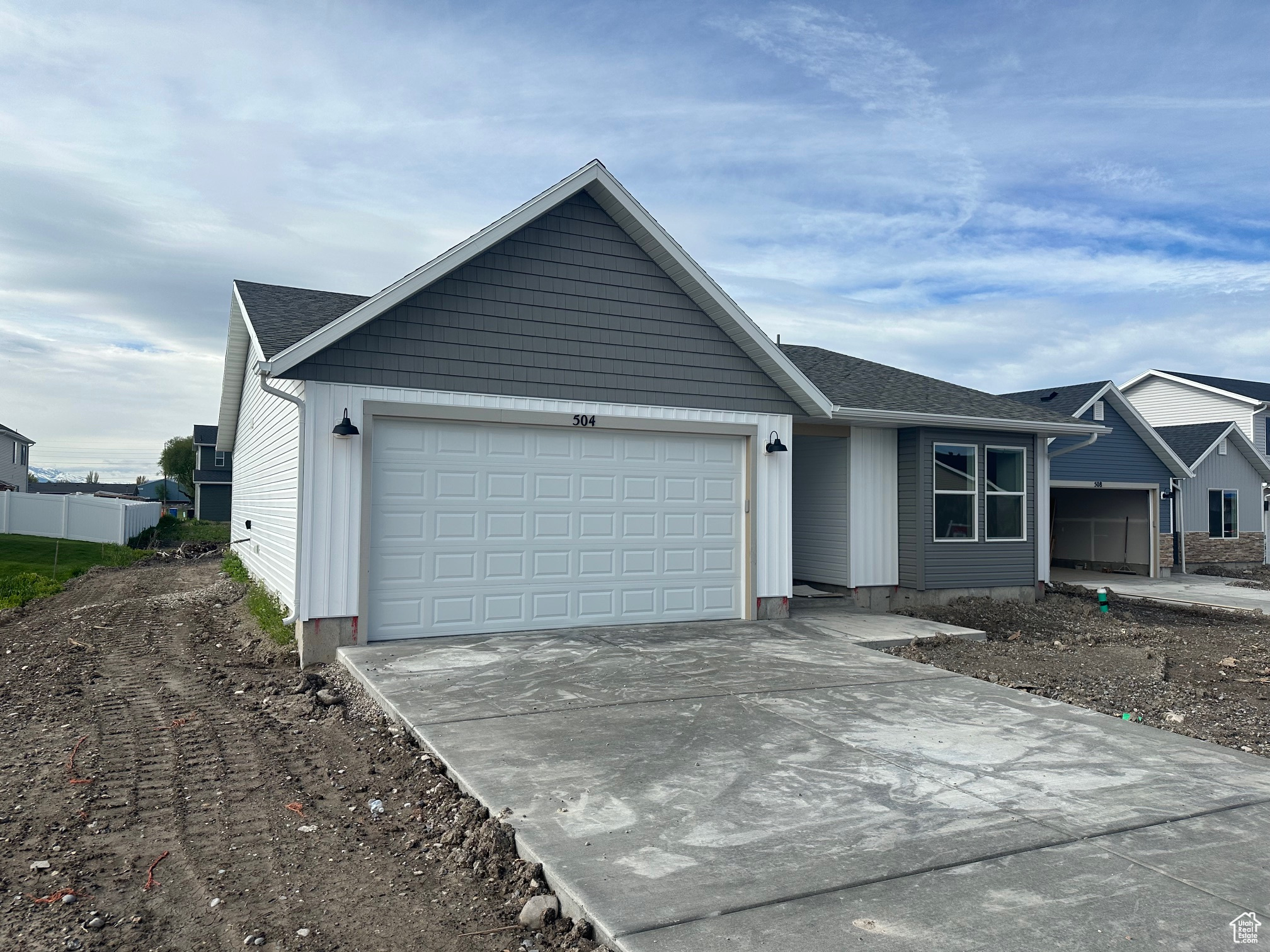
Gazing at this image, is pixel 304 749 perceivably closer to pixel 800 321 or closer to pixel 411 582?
pixel 411 582

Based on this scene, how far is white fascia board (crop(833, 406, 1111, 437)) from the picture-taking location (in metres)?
11.7

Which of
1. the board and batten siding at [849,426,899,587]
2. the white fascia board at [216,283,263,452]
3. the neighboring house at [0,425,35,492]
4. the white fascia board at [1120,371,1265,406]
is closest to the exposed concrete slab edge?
the white fascia board at [216,283,263,452]

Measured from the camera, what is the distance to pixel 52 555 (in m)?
21.2

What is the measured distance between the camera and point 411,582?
891 cm

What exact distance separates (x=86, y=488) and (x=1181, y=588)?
80620 millimetres

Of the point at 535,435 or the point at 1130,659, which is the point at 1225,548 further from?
the point at 535,435

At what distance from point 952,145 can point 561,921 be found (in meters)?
15.1

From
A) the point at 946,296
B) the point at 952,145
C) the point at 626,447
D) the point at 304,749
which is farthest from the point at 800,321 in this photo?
the point at 304,749

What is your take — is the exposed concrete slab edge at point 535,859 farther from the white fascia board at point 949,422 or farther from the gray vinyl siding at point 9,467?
the gray vinyl siding at point 9,467

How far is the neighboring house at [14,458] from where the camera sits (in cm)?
4284

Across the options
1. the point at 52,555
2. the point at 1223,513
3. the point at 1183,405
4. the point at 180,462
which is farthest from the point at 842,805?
the point at 180,462

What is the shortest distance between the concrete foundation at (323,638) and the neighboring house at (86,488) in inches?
2668

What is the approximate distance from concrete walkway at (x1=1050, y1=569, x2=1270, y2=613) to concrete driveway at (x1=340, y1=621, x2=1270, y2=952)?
36.1ft

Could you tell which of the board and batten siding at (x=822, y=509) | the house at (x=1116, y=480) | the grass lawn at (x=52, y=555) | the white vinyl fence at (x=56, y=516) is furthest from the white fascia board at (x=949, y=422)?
the white vinyl fence at (x=56, y=516)
